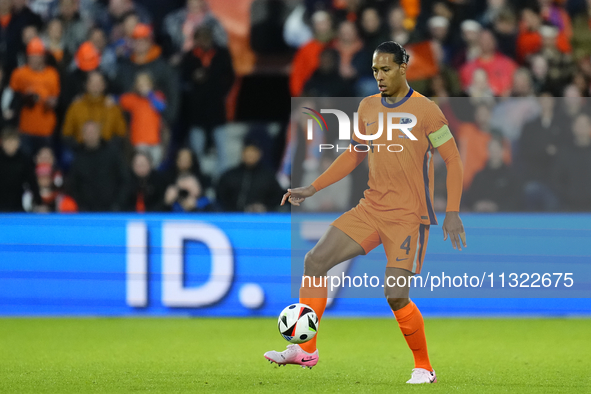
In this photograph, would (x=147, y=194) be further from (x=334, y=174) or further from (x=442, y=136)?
(x=442, y=136)

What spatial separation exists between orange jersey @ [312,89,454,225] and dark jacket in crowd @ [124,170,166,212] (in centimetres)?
421

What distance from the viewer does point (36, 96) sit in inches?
393

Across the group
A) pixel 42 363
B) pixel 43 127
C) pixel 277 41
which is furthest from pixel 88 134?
pixel 42 363

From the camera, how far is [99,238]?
8445 mm

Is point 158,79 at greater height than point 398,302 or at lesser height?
greater

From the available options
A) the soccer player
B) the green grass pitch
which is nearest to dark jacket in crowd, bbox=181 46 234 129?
the green grass pitch

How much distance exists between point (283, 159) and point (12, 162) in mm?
2849

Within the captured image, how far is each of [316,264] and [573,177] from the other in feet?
14.5

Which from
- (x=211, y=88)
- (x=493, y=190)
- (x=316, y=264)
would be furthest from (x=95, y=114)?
(x=316, y=264)

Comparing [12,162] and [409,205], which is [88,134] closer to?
[12,162]

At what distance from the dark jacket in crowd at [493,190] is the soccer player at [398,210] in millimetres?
3317

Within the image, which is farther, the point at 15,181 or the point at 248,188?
the point at 15,181

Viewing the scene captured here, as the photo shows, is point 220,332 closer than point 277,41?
Yes

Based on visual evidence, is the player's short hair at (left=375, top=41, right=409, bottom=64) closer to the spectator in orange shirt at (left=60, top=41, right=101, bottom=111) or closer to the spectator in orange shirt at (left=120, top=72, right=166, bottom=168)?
the spectator in orange shirt at (left=120, top=72, right=166, bottom=168)
